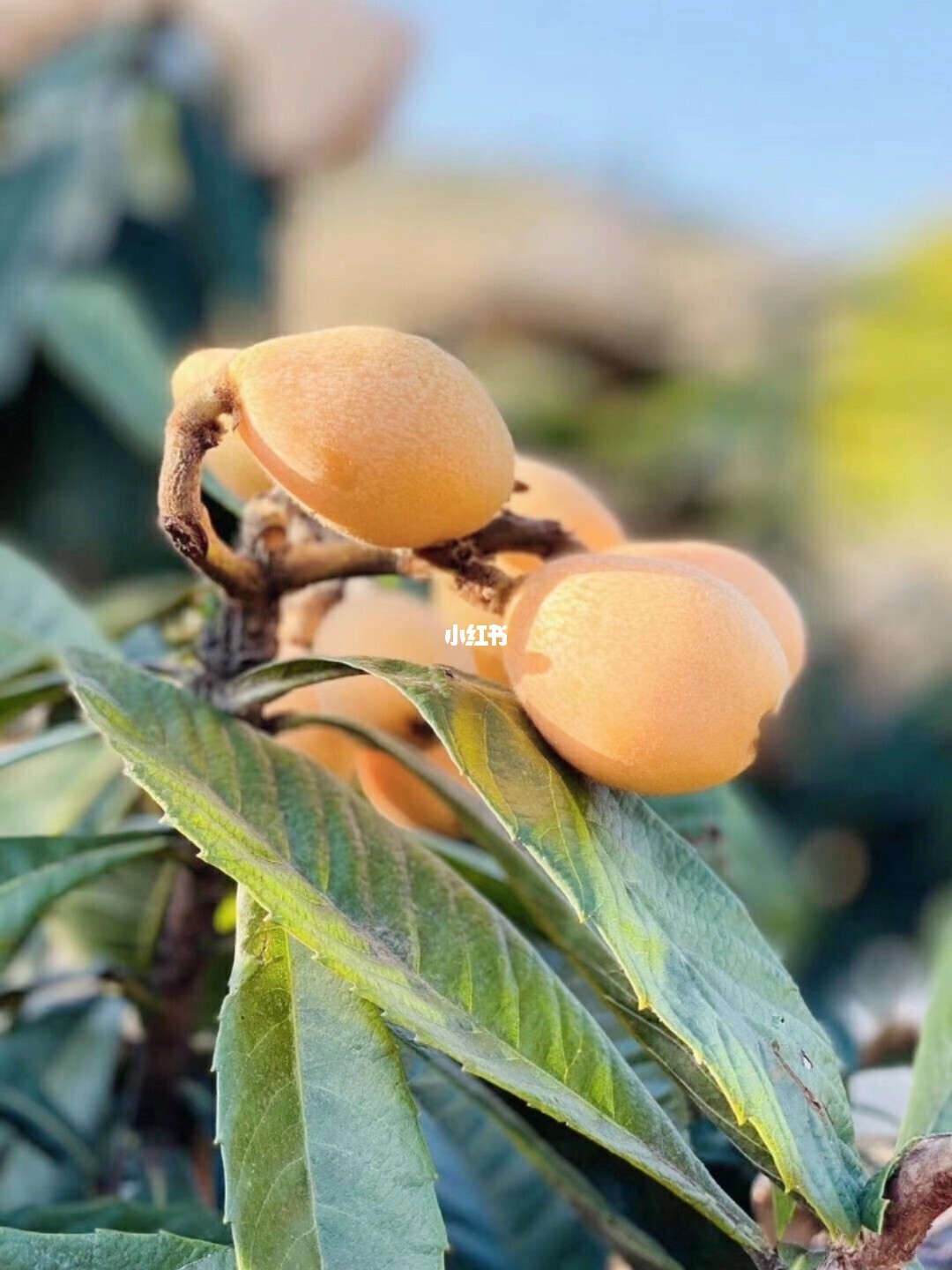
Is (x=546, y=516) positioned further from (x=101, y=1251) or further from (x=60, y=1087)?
(x=60, y=1087)

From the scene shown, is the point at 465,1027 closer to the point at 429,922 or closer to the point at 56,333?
the point at 429,922

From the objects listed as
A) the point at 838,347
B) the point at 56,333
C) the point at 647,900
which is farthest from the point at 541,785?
the point at 838,347

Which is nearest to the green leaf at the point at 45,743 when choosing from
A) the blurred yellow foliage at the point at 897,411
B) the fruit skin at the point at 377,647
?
the fruit skin at the point at 377,647

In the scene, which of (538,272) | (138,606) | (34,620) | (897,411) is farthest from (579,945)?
(538,272)

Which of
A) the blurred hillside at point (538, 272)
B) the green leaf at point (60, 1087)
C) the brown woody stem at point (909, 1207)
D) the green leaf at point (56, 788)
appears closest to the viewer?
the brown woody stem at point (909, 1207)

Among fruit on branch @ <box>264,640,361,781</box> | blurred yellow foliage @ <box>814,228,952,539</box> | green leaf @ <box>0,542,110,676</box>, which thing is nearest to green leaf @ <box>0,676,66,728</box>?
green leaf @ <box>0,542,110,676</box>

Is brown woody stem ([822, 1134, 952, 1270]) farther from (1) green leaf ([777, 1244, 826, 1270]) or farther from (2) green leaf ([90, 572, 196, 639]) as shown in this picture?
(2) green leaf ([90, 572, 196, 639])

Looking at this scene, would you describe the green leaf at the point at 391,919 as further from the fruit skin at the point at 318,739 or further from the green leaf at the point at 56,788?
the green leaf at the point at 56,788
